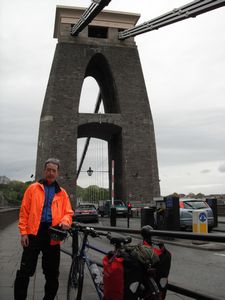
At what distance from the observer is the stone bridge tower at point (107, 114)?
4219 centimetres

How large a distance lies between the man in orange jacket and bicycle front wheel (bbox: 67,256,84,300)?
0.61ft

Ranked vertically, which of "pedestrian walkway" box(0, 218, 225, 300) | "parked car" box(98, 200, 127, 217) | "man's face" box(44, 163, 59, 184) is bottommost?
"pedestrian walkway" box(0, 218, 225, 300)

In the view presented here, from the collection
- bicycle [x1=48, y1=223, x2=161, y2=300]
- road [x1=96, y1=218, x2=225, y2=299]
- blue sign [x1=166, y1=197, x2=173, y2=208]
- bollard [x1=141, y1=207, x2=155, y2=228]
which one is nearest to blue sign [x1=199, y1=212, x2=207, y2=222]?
blue sign [x1=166, y1=197, x2=173, y2=208]

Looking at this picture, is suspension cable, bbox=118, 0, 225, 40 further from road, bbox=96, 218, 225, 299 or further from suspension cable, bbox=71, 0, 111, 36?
road, bbox=96, 218, 225, 299

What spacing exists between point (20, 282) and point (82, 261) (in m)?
0.61

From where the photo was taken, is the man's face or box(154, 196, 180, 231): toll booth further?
box(154, 196, 180, 231): toll booth

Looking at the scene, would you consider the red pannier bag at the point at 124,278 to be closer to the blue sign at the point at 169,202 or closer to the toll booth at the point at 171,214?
the toll booth at the point at 171,214

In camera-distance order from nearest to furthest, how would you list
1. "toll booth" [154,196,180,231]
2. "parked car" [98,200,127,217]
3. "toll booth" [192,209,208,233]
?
"toll booth" [192,209,208,233] < "toll booth" [154,196,180,231] < "parked car" [98,200,127,217]

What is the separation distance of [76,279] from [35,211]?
762mm

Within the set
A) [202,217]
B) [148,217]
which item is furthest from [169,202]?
[202,217]

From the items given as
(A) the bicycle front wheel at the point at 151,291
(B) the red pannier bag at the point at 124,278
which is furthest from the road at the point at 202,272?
(B) the red pannier bag at the point at 124,278

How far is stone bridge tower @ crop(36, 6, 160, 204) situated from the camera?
138ft

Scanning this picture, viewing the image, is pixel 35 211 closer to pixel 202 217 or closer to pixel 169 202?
pixel 202 217

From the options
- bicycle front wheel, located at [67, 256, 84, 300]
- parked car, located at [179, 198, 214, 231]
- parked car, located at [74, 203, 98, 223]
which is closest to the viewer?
bicycle front wheel, located at [67, 256, 84, 300]
